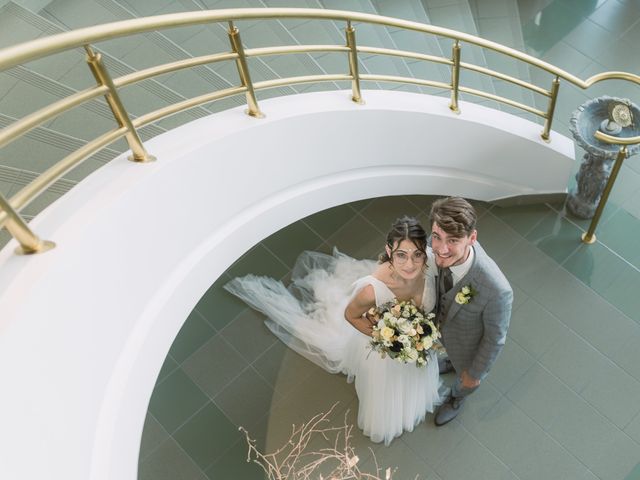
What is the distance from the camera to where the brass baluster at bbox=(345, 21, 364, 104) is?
405 cm

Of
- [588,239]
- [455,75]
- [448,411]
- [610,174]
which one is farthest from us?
[588,239]

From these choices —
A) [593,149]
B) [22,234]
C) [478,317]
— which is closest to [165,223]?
[22,234]

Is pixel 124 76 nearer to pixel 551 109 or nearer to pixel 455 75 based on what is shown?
pixel 455 75

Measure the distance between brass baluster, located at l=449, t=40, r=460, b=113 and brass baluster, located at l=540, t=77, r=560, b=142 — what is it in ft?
2.55

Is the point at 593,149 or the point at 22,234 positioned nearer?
the point at 22,234

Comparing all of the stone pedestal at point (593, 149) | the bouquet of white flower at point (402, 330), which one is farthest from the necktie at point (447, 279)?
the stone pedestal at point (593, 149)

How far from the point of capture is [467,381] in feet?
15.9

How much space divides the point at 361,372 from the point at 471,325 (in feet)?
3.72

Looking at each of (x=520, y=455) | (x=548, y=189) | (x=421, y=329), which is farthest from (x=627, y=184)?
(x=421, y=329)

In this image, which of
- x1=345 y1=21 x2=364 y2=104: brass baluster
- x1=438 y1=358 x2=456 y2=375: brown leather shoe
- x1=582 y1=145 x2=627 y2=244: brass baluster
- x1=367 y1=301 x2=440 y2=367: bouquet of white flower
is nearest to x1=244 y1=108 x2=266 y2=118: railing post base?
x1=345 y1=21 x2=364 y2=104: brass baluster

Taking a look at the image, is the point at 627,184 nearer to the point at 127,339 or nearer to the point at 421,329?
the point at 421,329

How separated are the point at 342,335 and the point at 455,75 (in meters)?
2.34

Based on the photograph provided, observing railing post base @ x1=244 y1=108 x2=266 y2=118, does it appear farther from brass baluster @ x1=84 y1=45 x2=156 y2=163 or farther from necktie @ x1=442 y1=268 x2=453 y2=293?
necktie @ x1=442 y1=268 x2=453 y2=293

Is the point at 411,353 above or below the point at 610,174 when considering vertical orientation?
above
